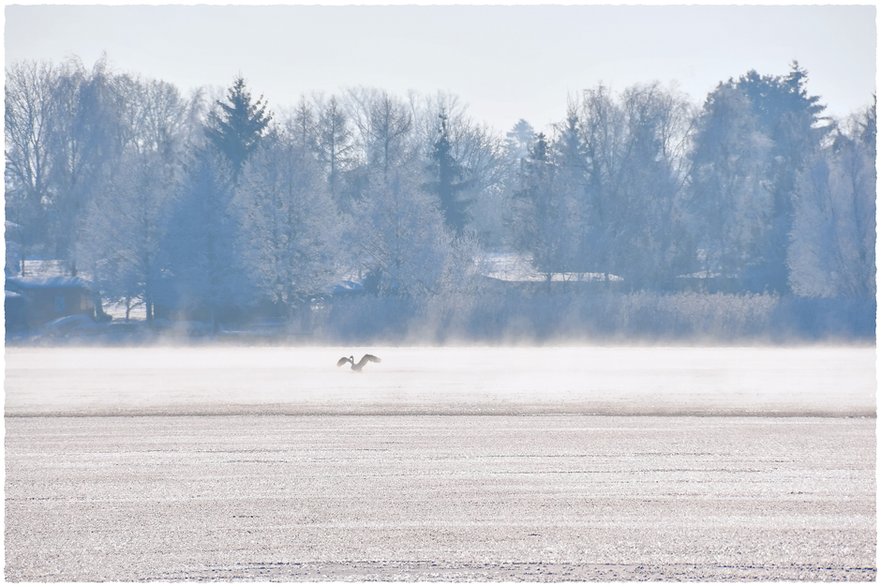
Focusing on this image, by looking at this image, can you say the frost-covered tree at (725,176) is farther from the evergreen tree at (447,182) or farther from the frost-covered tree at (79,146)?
the frost-covered tree at (79,146)

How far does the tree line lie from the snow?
41.6ft

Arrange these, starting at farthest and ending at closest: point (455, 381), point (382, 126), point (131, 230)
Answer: point (382, 126)
point (131, 230)
point (455, 381)

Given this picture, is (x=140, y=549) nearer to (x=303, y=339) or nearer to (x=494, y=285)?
(x=303, y=339)

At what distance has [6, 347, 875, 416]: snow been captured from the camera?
77.7 feet

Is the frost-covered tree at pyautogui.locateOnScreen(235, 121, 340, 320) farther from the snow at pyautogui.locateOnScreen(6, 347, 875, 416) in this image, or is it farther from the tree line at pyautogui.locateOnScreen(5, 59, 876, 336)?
the snow at pyautogui.locateOnScreen(6, 347, 875, 416)

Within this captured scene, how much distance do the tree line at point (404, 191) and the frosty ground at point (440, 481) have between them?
92.8ft

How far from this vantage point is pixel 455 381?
97.3 feet

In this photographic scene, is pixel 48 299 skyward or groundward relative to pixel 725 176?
groundward

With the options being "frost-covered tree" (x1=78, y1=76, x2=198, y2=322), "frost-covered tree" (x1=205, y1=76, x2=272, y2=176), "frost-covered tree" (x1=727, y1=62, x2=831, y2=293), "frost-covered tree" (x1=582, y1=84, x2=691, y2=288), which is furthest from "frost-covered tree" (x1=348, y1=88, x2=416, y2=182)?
"frost-covered tree" (x1=727, y1=62, x2=831, y2=293)

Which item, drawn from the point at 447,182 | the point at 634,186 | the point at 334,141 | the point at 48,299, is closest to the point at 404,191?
the point at 447,182

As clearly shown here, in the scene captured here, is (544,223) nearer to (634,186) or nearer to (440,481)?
(634,186)

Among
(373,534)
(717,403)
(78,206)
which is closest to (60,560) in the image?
(373,534)

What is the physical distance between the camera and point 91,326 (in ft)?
182

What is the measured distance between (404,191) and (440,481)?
1816 inches
